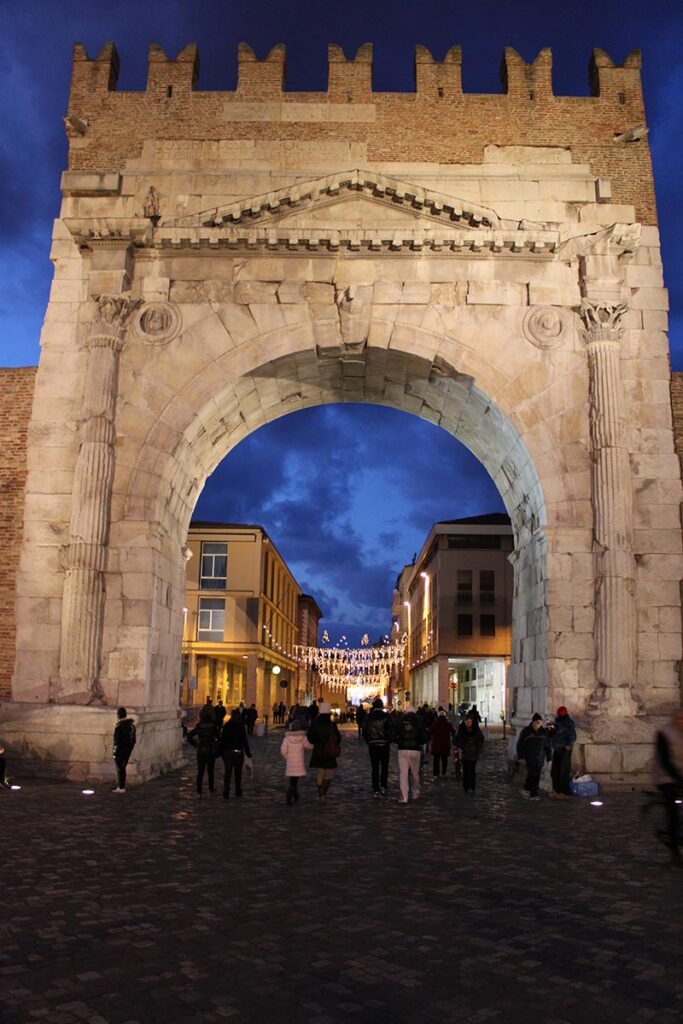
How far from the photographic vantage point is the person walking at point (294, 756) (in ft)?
42.5

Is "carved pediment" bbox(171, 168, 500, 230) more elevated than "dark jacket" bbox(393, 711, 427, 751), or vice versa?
"carved pediment" bbox(171, 168, 500, 230)

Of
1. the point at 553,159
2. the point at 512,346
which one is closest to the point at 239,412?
the point at 512,346

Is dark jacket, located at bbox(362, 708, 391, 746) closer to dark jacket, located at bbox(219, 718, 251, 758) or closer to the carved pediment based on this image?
dark jacket, located at bbox(219, 718, 251, 758)

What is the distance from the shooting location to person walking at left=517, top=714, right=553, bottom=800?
13992 millimetres

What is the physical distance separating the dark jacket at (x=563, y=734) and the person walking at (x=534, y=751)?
110mm

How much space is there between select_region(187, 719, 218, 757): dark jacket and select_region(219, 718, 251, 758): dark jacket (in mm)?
138

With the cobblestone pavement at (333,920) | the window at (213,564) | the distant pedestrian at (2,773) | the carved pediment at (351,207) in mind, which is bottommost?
the cobblestone pavement at (333,920)

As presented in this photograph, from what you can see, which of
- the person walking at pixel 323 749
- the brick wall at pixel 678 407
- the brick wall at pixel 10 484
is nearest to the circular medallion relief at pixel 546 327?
the brick wall at pixel 678 407

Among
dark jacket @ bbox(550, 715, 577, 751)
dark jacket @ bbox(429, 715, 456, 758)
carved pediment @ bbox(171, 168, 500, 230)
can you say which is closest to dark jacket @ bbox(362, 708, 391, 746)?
dark jacket @ bbox(550, 715, 577, 751)

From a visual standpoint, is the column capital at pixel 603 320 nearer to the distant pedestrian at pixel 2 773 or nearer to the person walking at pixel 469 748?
the person walking at pixel 469 748

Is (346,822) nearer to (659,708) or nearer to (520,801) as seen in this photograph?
(520,801)

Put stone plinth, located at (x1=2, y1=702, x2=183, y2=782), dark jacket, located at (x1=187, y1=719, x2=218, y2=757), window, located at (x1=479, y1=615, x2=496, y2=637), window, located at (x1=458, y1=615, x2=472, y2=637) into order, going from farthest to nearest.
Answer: window, located at (x1=458, y1=615, x2=472, y2=637) < window, located at (x1=479, y1=615, x2=496, y2=637) < stone plinth, located at (x1=2, y1=702, x2=183, y2=782) < dark jacket, located at (x1=187, y1=719, x2=218, y2=757)

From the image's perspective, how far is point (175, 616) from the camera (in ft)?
60.3

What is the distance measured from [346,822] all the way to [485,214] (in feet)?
38.1
